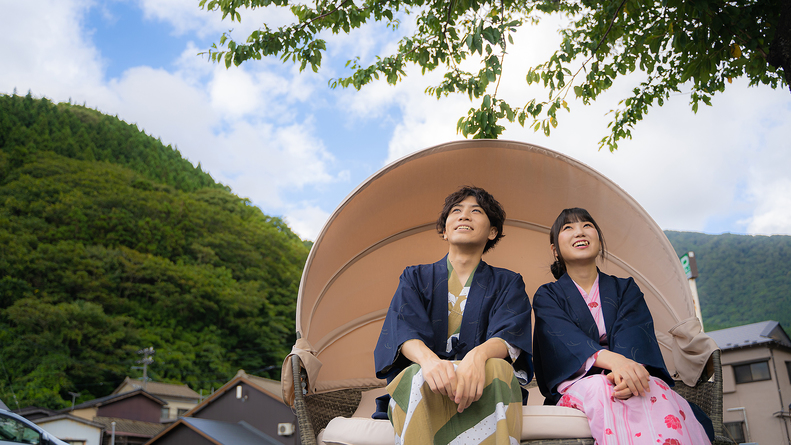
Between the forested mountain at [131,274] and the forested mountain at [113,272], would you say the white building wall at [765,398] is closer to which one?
the forested mountain at [131,274]

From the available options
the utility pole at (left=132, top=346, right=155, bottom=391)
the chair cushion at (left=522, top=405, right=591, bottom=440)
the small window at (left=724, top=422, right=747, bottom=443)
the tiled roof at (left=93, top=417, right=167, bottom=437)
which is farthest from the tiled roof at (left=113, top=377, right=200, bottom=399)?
the chair cushion at (left=522, top=405, right=591, bottom=440)

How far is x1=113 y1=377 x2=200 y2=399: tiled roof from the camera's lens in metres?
23.7

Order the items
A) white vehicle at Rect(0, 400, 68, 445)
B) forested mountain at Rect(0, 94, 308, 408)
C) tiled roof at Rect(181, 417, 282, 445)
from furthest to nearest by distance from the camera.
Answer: forested mountain at Rect(0, 94, 308, 408), tiled roof at Rect(181, 417, 282, 445), white vehicle at Rect(0, 400, 68, 445)

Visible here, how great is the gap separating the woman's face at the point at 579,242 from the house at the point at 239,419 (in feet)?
43.5

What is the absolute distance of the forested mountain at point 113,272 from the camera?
82.5 ft

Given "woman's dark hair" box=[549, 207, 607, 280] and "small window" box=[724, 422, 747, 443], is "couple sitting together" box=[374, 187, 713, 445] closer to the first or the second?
"woman's dark hair" box=[549, 207, 607, 280]

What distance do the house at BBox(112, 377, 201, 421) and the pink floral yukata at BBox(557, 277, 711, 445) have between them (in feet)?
81.2

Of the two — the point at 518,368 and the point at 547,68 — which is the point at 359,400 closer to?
the point at 518,368

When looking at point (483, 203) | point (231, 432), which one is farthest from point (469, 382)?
point (231, 432)

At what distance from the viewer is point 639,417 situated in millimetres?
1757

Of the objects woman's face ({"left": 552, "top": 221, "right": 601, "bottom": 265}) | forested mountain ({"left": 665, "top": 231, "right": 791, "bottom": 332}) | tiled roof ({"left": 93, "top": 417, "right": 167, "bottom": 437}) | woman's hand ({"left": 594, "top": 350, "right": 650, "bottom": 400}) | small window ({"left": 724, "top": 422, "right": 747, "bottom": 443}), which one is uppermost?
forested mountain ({"left": 665, "top": 231, "right": 791, "bottom": 332})

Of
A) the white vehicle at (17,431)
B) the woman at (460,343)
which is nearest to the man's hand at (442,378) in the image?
the woman at (460,343)

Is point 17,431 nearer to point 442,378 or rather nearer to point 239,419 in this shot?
point 442,378

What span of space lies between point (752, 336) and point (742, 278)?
18666 millimetres
